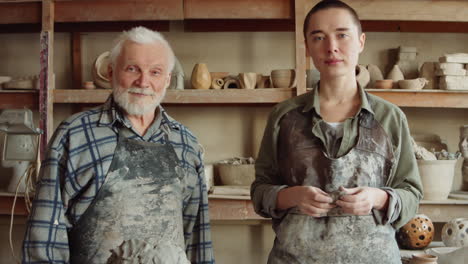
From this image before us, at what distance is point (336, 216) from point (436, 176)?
7.01ft

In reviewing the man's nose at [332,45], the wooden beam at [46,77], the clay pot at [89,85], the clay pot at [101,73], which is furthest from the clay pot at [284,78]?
the man's nose at [332,45]

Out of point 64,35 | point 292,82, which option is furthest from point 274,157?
point 64,35

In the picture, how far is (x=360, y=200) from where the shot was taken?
1.57 m

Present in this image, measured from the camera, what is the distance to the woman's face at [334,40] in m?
1.66

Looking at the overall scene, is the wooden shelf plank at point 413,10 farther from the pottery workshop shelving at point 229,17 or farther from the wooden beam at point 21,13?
the wooden beam at point 21,13

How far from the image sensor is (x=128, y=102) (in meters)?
→ 1.89

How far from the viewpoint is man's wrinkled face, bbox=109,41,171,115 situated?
189 centimetres

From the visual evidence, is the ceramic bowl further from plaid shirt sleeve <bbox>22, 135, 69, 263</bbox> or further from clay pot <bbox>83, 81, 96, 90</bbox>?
plaid shirt sleeve <bbox>22, 135, 69, 263</bbox>

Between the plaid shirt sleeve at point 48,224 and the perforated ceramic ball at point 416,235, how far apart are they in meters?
1.87

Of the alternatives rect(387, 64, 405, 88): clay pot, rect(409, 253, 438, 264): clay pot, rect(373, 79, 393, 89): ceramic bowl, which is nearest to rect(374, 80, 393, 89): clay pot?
rect(373, 79, 393, 89): ceramic bowl

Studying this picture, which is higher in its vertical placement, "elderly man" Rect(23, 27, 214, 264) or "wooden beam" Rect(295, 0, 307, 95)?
"wooden beam" Rect(295, 0, 307, 95)

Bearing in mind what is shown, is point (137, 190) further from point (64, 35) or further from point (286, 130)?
point (64, 35)

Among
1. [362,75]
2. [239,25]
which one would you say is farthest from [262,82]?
[362,75]

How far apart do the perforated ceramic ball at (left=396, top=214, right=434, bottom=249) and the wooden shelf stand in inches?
48.4
